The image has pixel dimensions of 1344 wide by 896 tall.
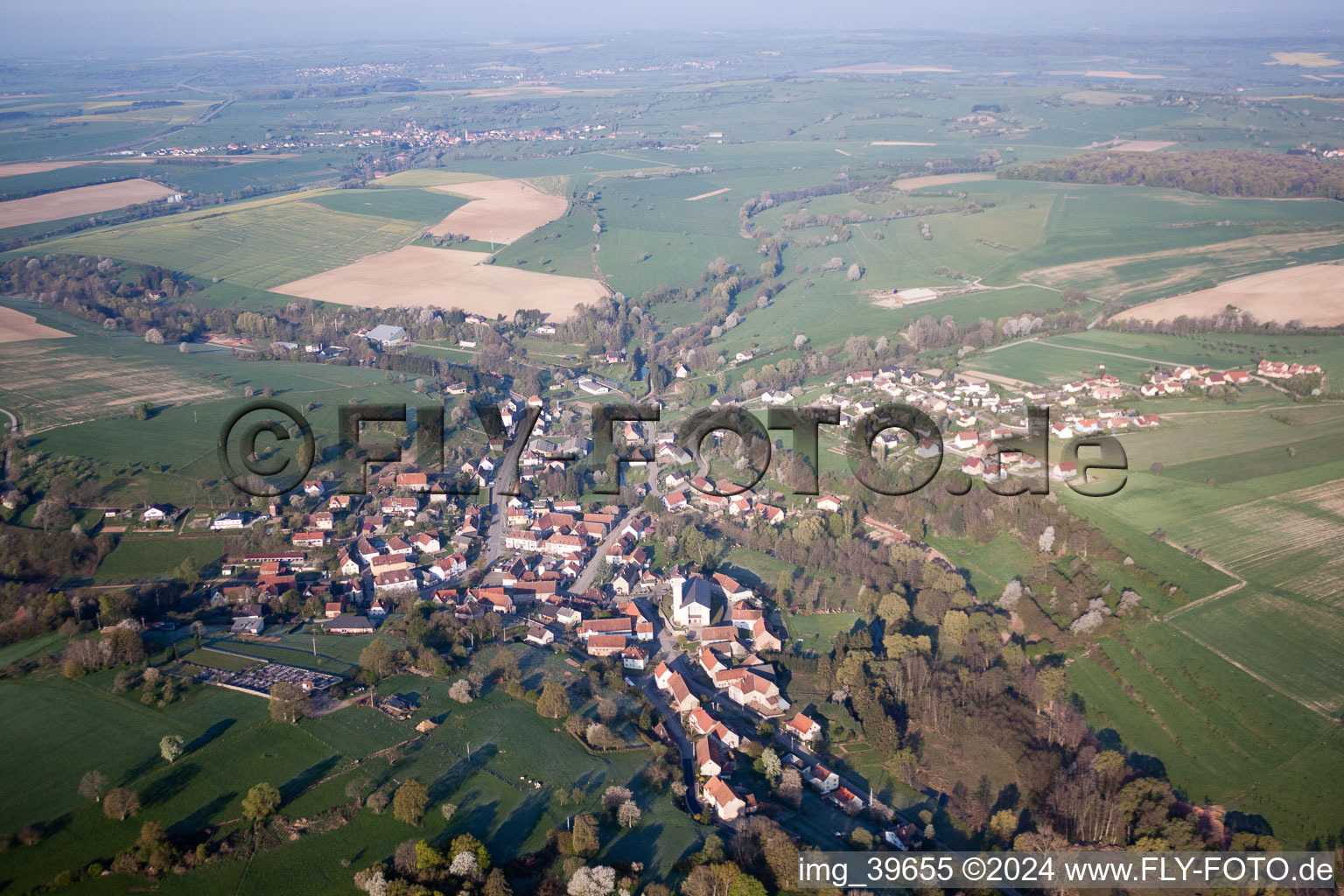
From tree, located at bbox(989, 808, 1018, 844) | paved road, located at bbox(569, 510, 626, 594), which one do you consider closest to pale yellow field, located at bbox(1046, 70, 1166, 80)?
paved road, located at bbox(569, 510, 626, 594)

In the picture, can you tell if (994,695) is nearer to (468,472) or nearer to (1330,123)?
(468,472)

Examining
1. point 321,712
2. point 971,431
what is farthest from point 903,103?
point 321,712

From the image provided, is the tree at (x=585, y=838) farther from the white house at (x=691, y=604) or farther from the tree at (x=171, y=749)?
the white house at (x=691, y=604)

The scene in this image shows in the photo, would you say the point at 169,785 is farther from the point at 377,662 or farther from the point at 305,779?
the point at 377,662

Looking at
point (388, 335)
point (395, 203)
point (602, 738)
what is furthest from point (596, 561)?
point (395, 203)

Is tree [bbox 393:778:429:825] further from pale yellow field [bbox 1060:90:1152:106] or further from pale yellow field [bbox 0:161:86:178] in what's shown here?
pale yellow field [bbox 1060:90:1152:106]

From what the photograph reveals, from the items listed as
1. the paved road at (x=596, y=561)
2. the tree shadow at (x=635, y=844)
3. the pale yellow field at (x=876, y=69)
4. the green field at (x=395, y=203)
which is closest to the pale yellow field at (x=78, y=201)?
the green field at (x=395, y=203)
